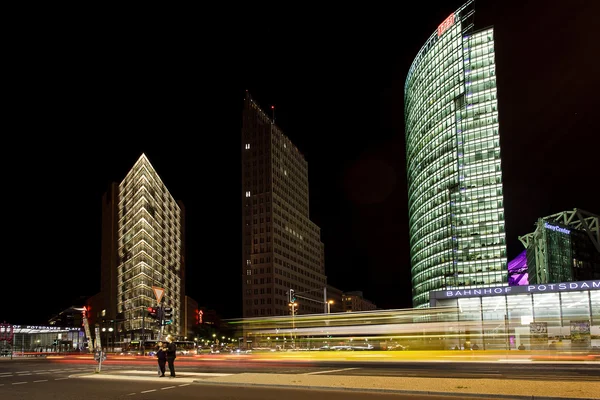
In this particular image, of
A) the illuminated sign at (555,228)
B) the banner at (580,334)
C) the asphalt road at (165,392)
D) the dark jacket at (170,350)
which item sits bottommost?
the banner at (580,334)

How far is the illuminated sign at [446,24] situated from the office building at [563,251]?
145 ft

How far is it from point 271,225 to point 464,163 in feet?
216

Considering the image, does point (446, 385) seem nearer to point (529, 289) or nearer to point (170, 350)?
point (170, 350)

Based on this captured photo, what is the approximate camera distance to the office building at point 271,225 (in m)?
155

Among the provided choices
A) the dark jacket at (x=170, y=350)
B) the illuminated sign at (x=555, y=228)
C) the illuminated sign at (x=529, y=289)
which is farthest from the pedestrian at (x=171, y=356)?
the illuminated sign at (x=555, y=228)

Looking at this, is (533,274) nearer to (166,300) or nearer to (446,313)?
(166,300)

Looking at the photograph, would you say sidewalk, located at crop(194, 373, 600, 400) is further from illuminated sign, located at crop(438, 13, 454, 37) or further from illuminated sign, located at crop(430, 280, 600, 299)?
illuminated sign, located at crop(438, 13, 454, 37)

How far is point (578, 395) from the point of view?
47.4 ft

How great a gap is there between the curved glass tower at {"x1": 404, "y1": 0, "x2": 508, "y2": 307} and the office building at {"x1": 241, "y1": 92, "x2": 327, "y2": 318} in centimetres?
5049

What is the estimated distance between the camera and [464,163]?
367 feet

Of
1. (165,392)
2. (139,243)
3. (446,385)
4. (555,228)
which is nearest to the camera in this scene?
(446,385)

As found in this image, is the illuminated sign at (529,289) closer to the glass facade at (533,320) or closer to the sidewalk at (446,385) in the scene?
the glass facade at (533,320)

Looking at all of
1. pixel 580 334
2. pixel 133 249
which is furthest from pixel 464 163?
pixel 133 249

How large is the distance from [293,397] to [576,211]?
389 feet
